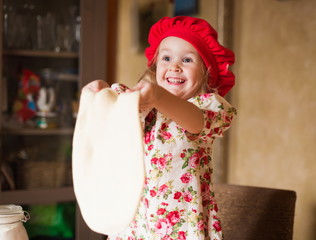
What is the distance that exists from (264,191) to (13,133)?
51.4 inches

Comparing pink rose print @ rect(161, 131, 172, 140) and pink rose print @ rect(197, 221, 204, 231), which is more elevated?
pink rose print @ rect(161, 131, 172, 140)

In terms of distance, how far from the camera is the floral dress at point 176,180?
95 centimetres

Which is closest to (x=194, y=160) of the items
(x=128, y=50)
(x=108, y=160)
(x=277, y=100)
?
(x=108, y=160)

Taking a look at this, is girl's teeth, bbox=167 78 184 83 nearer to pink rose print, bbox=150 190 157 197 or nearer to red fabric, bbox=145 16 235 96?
red fabric, bbox=145 16 235 96

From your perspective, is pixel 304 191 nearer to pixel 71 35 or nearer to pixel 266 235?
pixel 266 235

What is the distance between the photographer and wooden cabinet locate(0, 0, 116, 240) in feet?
7.23

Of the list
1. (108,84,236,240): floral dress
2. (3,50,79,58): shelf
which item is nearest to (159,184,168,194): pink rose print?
(108,84,236,240): floral dress

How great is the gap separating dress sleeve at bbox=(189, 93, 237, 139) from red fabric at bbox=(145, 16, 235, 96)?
13 centimetres

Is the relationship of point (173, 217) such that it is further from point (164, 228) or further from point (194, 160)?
point (194, 160)

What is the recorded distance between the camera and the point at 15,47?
7.29 ft

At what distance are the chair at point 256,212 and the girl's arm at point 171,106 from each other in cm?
65

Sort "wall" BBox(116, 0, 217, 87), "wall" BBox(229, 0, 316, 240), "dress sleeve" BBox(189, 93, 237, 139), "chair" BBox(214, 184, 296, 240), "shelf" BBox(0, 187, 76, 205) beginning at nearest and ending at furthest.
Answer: "dress sleeve" BBox(189, 93, 237, 139), "chair" BBox(214, 184, 296, 240), "wall" BBox(229, 0, 316, 240), "shelf" BBox(0, 187, 76, 205), "wall" BBox(116, 0, 217, 87)

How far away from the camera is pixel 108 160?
771 mm

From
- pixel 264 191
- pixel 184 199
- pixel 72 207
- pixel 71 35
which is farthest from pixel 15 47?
pixel 184 199
